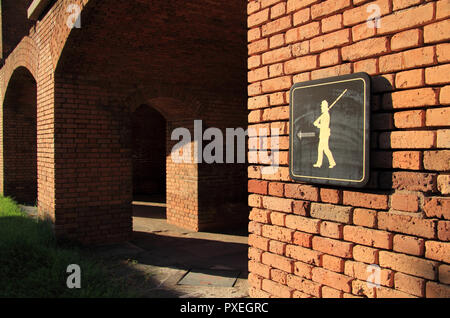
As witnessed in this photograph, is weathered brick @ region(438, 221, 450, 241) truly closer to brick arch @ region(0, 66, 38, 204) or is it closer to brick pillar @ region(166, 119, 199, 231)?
brick pillar @ region(166, 119, 199, 231)

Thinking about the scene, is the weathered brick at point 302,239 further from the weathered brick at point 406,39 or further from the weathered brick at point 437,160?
the weathered brick at point 406,39

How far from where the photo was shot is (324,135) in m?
2.04

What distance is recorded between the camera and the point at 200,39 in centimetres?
591

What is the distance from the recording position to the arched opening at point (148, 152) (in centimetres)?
1278

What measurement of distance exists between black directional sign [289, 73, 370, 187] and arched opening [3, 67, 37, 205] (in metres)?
9.64

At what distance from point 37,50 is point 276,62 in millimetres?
5578

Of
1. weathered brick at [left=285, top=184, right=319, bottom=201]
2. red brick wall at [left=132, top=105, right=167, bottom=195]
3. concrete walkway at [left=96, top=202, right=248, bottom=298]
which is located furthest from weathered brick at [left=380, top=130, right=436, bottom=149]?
red brick wall at [left=132, top=105, right=167, bottom=195]

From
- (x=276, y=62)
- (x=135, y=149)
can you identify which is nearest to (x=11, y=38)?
(x=135, y=149)

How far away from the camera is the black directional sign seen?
1849 mm

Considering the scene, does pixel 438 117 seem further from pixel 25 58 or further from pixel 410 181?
pixel 25 58

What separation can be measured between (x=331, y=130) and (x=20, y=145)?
1033 cm

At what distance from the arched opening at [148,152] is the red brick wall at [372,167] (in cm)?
1053

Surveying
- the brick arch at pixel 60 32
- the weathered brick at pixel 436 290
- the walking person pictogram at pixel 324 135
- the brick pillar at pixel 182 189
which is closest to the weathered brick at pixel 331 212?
the walking person pictogram at pixel 324 135
